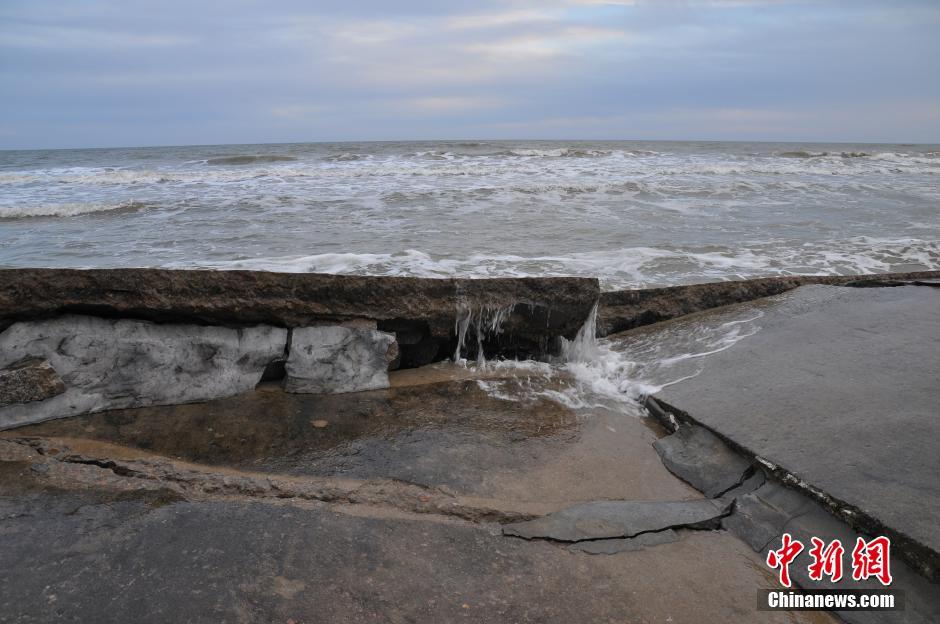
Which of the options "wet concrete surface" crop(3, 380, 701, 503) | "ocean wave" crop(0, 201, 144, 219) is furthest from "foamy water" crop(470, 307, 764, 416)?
"ocean wave" crop(0, 201, 144, 219)

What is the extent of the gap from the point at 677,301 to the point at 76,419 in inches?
149

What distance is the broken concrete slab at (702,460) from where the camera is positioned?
2.54 metres

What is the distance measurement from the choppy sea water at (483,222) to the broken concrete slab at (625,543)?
353 cm

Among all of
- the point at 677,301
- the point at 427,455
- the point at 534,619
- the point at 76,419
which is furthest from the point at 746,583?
the point at 76,419

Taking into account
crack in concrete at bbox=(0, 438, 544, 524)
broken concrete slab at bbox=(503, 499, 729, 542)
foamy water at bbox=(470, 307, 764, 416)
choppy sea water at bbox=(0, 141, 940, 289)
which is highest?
choppy sea water at bbox=(0, 141, 940, 289)

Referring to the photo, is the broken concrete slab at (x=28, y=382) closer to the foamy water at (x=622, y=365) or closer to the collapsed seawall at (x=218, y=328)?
the collapsed seawall at (x=218, y=328)

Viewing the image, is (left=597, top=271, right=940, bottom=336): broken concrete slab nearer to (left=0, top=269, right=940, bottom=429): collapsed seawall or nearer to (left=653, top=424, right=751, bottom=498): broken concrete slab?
(left=0, top=269, right=940, bottom=429): collapsed seawall

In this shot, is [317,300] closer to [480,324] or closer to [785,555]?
[480,324]

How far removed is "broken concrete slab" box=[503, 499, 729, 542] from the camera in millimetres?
2229

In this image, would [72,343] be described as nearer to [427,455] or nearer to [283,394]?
[283,394]

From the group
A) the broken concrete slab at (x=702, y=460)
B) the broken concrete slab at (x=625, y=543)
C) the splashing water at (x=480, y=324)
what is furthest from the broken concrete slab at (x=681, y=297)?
the broken concrete slab at (x=625, y=543)

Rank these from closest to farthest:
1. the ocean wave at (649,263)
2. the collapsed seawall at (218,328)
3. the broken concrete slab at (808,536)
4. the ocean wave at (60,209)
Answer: the broken concrete slab at (808,536), the collapsed seawall at (218,328), the ocean wave at (649,263), the ocean wave at (60,209)

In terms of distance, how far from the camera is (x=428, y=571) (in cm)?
201

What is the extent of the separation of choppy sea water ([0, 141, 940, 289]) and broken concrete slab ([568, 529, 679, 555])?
139 inches
